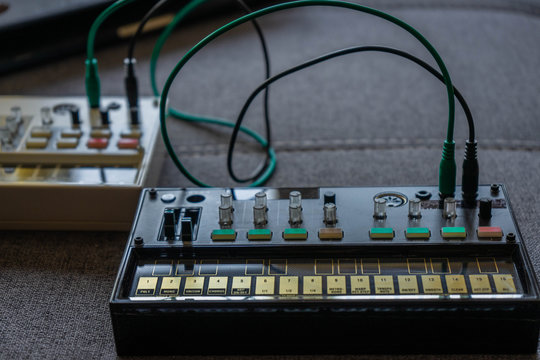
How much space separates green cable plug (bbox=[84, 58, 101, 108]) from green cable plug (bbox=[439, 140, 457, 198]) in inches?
19.9

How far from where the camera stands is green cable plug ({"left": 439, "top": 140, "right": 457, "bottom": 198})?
0.81m

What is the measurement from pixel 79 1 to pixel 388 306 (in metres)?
0.96

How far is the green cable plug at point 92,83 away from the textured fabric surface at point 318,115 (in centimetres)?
14

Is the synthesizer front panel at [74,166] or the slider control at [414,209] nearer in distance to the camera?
the slider control at [414,209]

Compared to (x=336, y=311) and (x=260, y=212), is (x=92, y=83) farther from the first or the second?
(x=336, y=311)

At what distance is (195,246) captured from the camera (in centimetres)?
76

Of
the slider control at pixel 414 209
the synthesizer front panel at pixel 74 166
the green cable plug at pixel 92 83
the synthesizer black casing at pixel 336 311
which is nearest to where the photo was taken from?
the synthesizer black casing at pixel 336 311

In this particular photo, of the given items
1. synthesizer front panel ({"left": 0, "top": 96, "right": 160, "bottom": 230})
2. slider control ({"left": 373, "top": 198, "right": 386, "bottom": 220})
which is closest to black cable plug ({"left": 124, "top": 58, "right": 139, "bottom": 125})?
synthesizer front panel ({"left": 0, "top": 96, "right": 160, "bottom": 230})

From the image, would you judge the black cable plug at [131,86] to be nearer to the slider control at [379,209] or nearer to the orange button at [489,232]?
the slider control at [379,209]

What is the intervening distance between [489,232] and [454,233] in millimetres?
36

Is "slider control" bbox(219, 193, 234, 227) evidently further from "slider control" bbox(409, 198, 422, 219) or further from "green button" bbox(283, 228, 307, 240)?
"slider control" bbox(409, 198, 422, 219)

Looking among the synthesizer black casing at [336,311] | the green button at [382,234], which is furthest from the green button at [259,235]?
the green button at [382,234]

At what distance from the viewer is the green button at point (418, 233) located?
2.48 feet

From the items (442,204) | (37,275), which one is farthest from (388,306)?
(37,275)
